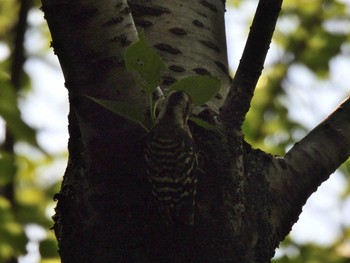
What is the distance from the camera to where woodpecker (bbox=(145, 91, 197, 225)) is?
5.41 feet

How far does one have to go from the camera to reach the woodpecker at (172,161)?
1649 mm

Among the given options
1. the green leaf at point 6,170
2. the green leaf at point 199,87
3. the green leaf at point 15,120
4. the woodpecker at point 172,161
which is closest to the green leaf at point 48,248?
the green leaf at point 6,170

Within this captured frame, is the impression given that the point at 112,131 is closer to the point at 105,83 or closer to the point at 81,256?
the point at 105,83

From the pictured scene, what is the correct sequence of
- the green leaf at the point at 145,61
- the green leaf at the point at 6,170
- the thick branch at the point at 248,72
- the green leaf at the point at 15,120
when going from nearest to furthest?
the green leaf at the point at 145,61
the thick branch at the point at 248,72
the green leaf at the point at 15,120
the green leaf at the point at 6,170

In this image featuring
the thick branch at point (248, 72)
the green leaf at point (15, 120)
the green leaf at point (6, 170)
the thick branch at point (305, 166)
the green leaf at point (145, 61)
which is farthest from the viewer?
the green leaf at point (6, 170)

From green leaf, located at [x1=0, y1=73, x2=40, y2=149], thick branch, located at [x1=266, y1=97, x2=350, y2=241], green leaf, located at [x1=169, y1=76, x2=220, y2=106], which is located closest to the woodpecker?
green leaf, located at [x1=169, y1=76, x2=220, y2=106]

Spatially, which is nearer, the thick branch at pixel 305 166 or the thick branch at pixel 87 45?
the thick branch at pixel 87 45

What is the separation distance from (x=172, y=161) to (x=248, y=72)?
300 mm

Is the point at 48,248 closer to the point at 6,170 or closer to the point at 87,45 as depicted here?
the point at 6,170

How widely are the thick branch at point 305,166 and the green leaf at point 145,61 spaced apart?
1.69ft

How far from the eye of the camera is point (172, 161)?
1.67 meters

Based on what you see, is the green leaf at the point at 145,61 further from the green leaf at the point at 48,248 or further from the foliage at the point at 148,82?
the green leaf at the point at 48,248

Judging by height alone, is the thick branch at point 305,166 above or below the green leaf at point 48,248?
below

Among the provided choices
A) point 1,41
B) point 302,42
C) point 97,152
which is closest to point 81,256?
point 97,152
